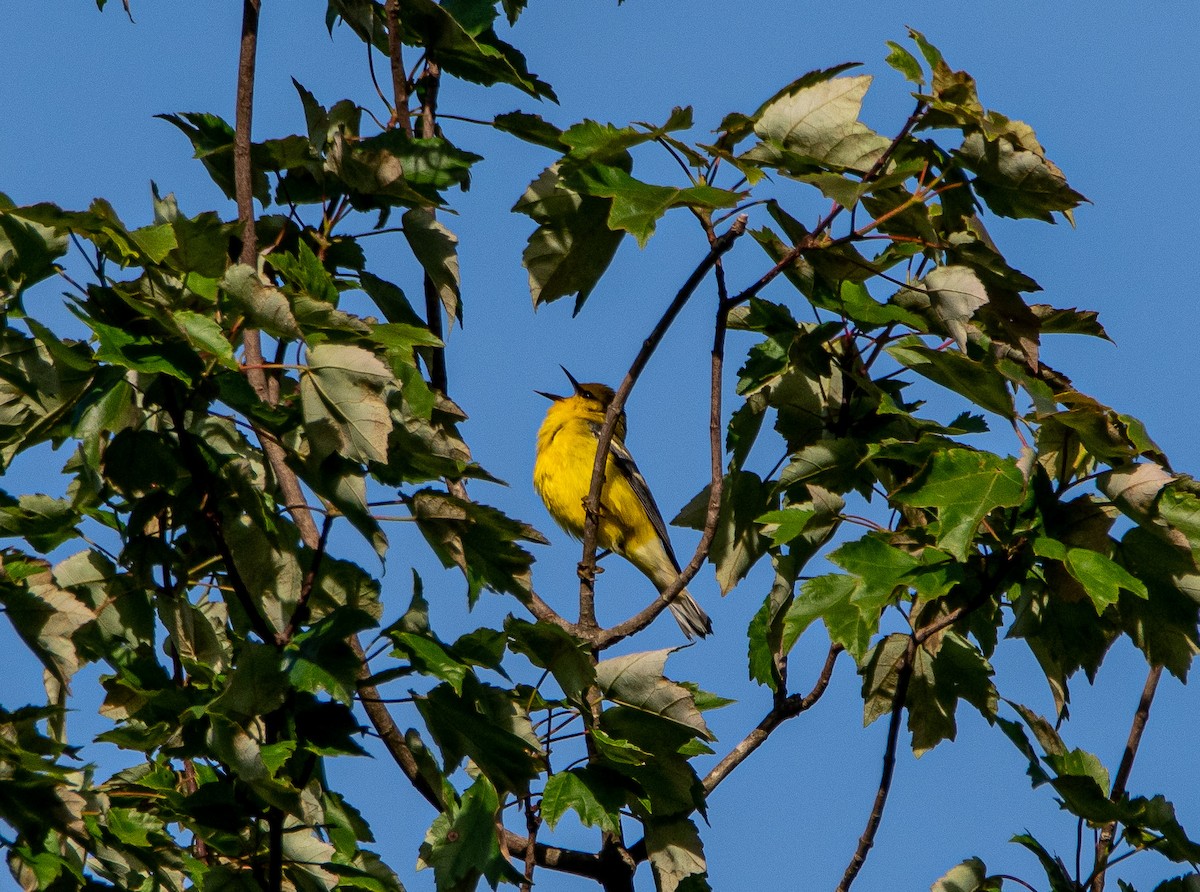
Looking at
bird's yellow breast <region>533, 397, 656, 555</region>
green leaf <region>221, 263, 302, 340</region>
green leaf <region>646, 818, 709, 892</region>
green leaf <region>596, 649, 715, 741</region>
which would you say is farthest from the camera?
bird's yellow breast <region>533, 397, 656, 555</region>

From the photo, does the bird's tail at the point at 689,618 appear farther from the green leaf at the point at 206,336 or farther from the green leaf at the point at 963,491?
the green leaf at the point at 206,336

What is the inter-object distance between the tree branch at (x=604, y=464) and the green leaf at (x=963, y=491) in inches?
27.8

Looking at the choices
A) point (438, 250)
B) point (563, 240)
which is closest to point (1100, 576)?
point (563, 240)

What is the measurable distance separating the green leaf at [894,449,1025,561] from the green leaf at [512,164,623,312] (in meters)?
1.10

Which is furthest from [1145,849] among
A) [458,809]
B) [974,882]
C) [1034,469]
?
[458,809]

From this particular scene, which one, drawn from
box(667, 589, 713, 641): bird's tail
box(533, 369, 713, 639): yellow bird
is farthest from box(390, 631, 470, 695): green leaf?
box(667, 589, 713, 641): bird's tail

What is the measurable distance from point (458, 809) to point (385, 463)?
0.99 metres

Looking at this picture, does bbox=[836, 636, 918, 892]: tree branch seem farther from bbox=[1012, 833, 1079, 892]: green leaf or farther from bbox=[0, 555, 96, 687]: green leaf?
bbox=[0, 555, 96, 687]: green leaf

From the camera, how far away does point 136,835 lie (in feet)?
11.8

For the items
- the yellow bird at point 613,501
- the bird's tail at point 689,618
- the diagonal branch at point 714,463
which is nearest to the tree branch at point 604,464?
the diagonal branch at point 714,463

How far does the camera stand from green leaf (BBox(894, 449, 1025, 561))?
3174mm

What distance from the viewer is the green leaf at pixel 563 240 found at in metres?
3.71

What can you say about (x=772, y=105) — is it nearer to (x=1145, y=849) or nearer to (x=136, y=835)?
(x=1145, y=849)

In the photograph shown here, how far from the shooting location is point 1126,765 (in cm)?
398
